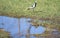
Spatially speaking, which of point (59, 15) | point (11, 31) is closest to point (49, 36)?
point (59, 15)

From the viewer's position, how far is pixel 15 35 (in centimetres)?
192

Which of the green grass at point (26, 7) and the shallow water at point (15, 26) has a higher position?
the green grass at point (26, 7)

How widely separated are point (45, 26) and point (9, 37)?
0.39 m

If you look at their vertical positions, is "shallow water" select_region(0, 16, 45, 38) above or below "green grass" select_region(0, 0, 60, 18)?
below

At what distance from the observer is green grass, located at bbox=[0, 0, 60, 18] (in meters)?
1.99

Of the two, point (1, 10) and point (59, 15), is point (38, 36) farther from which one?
point (1, 10)

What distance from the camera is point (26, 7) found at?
2018 millimetres

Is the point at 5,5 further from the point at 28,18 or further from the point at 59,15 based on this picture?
the point at 59,15

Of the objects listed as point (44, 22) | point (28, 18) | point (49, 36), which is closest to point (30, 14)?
point (28, 18)

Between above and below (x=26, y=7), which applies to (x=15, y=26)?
below

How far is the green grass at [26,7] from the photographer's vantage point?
1.99 meters

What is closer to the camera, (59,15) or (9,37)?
(9,37)

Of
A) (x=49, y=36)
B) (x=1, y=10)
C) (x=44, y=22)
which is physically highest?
(x=1, y=10)

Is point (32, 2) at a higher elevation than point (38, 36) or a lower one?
higher
